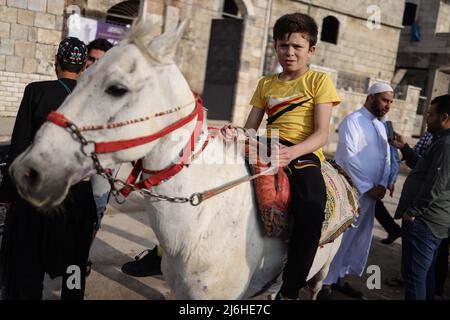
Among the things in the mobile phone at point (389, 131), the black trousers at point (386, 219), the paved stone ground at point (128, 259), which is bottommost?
the paved stone ground at point (128, 259)

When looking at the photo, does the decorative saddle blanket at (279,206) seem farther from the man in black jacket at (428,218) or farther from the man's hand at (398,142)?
the man's hand at (398,142)

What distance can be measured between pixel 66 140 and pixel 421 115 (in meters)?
26.0

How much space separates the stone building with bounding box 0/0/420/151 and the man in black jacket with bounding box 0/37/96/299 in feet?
2.70

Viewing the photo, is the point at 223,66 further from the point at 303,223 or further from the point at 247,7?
the point at 303,223

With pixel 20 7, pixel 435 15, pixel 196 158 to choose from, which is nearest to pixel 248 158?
pixel 196 158

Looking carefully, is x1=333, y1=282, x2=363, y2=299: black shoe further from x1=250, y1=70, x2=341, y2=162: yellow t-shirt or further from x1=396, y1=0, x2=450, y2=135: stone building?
x1=396, y1=0, x2=450, y2=135: stone building

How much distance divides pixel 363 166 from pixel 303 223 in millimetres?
2051

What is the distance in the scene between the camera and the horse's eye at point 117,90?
170cm

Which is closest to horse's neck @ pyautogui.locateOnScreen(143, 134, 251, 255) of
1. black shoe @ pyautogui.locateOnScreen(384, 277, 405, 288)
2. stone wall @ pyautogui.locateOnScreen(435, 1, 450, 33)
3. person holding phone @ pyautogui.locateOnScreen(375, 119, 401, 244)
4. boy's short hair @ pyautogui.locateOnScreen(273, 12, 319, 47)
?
boy's short hair @ pyautogui.locateOnScreen(273, 12, 319, 47)

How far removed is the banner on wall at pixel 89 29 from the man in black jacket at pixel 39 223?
8.07m

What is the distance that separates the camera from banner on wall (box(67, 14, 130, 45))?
33.3ft

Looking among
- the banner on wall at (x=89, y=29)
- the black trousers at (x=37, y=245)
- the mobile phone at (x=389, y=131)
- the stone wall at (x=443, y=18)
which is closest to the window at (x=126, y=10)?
the banner on wall at (x=89, y=29)

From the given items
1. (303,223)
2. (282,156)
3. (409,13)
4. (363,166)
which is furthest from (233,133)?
(409,13)
